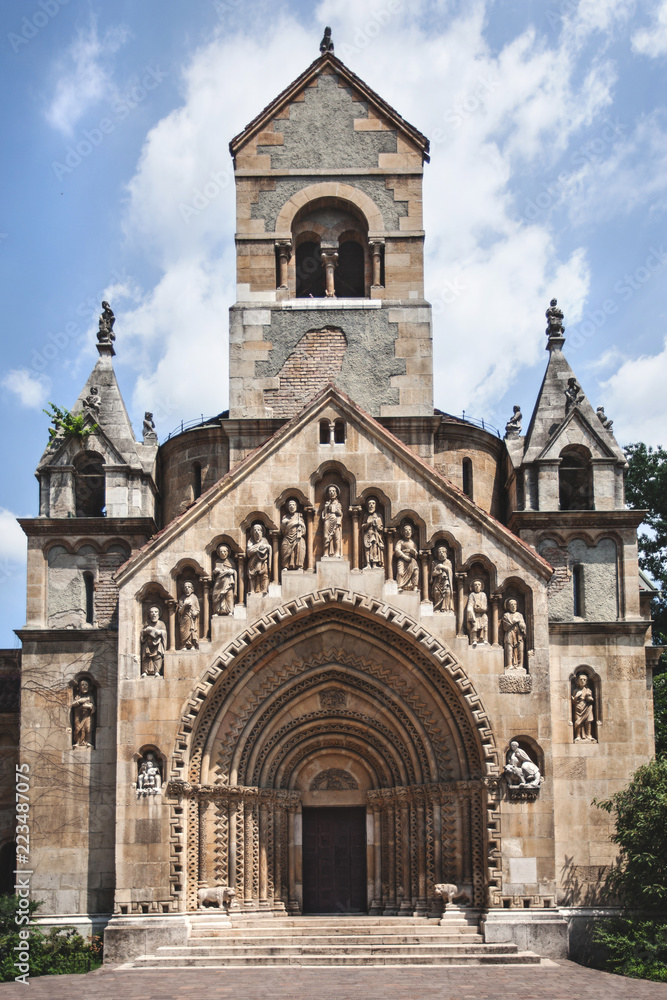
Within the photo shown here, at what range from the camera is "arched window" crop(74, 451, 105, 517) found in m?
27.2

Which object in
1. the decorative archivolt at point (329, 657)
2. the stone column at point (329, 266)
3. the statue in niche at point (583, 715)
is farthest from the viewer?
the stone column at point (329, 266)

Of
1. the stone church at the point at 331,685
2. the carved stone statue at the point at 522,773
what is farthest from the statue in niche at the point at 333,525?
the carved stone statue at the point at 522,773

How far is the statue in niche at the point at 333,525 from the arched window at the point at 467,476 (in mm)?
4847

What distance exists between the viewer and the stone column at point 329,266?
93.6ft

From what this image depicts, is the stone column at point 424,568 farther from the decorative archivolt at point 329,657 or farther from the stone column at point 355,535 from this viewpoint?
the stone column at point 355,535

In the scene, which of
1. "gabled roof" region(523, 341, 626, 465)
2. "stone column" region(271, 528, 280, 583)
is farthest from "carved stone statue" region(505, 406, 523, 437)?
"stone column" region(271, 528, 280, 583)

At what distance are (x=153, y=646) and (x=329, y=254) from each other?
10720mm

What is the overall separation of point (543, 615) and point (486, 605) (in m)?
1.13

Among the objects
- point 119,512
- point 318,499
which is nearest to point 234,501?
point 318,499

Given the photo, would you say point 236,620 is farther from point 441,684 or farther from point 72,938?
point 72,938

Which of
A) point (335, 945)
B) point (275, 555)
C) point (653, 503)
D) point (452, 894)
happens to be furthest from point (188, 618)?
point (653, 503)

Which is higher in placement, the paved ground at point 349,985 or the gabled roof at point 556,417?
the gabled roof at point 556,417

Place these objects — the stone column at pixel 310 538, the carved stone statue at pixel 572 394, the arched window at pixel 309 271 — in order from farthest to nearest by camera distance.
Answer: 1. the arched window at pixel 309 271
2. the carved stone statue at pixel 572 394
3. the stone column at pixel 310 538

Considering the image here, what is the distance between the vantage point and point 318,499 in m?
24.6
